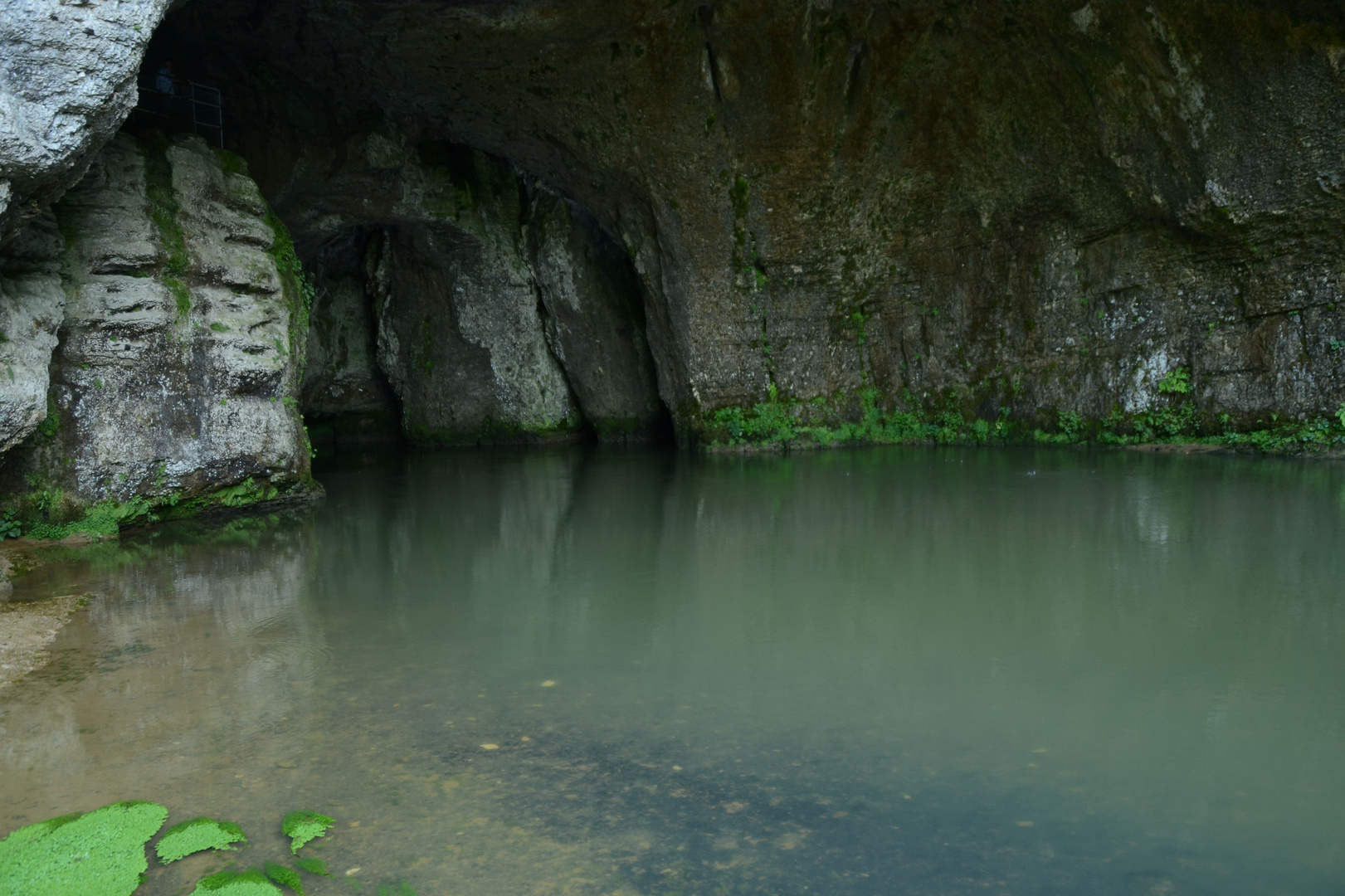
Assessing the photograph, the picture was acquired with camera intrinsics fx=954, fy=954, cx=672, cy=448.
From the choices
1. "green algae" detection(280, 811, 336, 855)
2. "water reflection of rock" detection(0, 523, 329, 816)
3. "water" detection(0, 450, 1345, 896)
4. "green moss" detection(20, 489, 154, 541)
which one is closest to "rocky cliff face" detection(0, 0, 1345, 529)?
"green moss" detection(20, 489, 154, 541)

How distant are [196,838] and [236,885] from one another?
13.3 inches

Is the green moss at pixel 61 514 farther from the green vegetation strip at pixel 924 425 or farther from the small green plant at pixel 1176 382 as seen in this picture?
the small green plant at pixel 1176 382

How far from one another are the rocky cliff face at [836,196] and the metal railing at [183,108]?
1.49ft

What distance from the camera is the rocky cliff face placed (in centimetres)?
1036

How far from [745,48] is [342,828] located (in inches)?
452

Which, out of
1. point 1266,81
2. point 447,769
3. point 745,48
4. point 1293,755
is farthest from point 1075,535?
point 745,48

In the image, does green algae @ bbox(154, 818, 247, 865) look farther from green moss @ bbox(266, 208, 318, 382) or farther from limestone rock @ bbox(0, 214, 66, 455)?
green moss @ bbox(266, 208, 318, 382)

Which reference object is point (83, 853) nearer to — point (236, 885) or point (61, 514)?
point (236, 885)

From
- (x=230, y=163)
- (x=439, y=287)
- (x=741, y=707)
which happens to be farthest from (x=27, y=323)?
(x=439, y=287)

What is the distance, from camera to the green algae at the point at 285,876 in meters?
2.55

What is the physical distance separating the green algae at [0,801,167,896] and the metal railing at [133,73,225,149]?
9.73 metres

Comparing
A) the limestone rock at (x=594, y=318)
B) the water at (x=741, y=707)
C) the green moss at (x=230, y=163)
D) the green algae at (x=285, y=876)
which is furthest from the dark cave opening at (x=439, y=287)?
the green algae at (x=285, y=876)

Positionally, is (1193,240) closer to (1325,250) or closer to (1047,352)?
(1325,250)

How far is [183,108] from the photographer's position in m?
11.8
